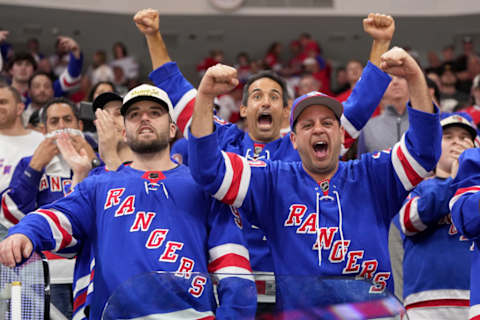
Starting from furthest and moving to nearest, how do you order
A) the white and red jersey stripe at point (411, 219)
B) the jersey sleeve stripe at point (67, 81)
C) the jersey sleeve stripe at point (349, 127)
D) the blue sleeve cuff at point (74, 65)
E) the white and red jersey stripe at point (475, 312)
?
the jersey sleeve stripe at point (67, 81) < the blue sleeve cuff at point (74, 65) < the jersey sleeve stripe at point (349, 127) < the white and red jersey stripe at point (411, 219) < the white and red jersey stripe at point (475, 312)

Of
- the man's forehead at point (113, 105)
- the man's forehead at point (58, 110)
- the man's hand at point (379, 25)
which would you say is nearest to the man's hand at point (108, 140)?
the man's forehead at point (113, 105)

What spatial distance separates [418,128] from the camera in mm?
2705

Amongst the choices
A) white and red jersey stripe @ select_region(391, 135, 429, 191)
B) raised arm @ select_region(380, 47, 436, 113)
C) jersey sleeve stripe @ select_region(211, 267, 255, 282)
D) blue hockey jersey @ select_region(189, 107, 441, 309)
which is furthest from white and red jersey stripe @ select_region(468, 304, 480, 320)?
jersey sleeve stripe @ select_region(211, 267, 255, 282)

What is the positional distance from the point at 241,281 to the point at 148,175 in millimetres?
1140

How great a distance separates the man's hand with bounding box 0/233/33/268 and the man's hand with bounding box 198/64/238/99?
0.89 meters

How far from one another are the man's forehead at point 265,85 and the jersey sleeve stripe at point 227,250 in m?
1.43

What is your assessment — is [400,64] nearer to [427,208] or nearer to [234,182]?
[234,182]

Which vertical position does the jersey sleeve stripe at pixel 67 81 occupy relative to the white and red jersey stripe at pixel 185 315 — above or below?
above

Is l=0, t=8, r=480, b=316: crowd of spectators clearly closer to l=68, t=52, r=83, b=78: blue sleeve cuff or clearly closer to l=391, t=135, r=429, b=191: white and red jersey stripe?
l=68, t=52, r=83, b=78: blue sleeve cuff

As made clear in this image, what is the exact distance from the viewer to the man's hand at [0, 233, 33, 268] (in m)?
2.26

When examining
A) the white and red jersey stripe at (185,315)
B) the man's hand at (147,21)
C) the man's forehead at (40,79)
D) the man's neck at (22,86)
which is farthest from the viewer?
the man's neck at (22,86)

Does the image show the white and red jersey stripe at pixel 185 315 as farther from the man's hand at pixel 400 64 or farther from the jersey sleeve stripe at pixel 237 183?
the man's hand at pixel 400 64

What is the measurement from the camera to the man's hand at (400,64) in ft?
8.54

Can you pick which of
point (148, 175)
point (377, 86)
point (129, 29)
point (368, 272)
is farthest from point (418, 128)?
point (129, 29)
